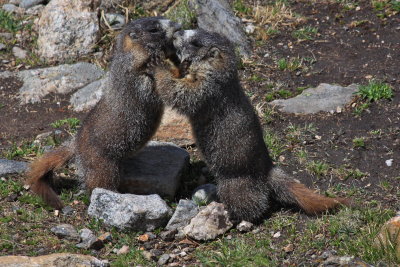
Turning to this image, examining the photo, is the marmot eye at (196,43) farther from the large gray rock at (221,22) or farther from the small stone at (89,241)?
the large gray rock at (221,22)

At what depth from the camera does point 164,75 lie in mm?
7055

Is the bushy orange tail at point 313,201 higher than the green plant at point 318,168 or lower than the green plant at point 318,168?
higher

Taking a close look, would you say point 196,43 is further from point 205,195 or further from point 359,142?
point 359,142

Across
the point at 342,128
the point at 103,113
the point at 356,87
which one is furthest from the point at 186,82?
the point at 356,87

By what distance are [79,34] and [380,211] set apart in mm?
6442

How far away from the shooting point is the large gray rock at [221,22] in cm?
1077

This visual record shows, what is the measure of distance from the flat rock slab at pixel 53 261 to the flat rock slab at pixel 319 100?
14.1 ft

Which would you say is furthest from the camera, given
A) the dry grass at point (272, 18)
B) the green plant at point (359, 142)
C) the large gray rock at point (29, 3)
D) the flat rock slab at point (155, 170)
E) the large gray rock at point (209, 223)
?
the large gray rock at point (29, 3)

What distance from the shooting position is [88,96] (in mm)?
10062

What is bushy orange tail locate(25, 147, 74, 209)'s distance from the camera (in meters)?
7.47

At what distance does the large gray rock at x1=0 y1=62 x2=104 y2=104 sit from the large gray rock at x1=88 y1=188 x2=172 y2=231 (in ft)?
11.9

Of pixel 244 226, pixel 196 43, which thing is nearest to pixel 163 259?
pixel 244 226

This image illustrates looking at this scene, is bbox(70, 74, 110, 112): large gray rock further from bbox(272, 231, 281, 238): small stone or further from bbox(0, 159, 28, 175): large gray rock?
bbox(272, 231, 281, 238): small stone

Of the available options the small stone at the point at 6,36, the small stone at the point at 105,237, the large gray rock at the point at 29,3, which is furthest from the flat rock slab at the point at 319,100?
the large gray rock at the point at 29,3
